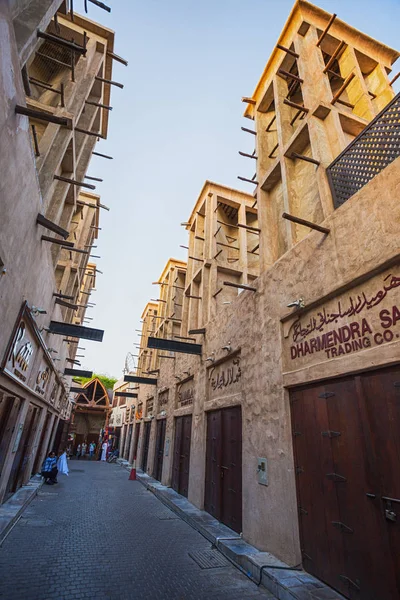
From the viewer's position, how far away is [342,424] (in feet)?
13.6

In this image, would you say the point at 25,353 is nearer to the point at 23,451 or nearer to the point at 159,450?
the point at 23,451

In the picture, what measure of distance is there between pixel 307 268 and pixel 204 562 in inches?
212

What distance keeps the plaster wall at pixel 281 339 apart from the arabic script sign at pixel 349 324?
0.41ft

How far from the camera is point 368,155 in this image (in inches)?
192

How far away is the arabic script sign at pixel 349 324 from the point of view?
3797 millimetres

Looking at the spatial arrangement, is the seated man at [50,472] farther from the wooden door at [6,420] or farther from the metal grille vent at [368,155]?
the metal grille vent at [368,155]

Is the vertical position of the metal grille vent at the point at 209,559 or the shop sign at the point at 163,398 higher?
the shop sign at the point at 163,398

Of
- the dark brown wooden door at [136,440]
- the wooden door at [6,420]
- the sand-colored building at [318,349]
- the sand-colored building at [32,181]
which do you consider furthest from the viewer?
the dark brown wooden door at [136,440]

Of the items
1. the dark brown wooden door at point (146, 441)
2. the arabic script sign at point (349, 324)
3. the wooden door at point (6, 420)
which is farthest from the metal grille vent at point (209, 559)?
the dark brown wooden door at point (146, 441)

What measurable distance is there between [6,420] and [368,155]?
852 cm

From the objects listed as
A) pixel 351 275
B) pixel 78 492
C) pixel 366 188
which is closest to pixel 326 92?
pixel 366 188

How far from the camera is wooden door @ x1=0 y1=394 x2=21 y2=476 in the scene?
614 centimetres

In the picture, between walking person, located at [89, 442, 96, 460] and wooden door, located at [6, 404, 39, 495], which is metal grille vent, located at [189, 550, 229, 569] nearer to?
wooden door, located at [6, 404, 39, 495]

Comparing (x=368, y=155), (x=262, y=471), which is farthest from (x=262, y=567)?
(x=368, y=155)
